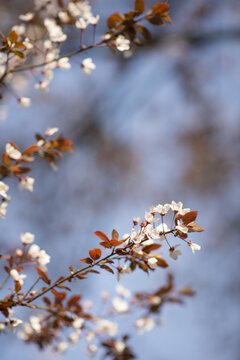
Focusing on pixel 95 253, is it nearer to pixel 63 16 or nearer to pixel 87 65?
pixel 87 65

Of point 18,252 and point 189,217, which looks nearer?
point 189,217

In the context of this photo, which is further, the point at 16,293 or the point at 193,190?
the point at 193,190

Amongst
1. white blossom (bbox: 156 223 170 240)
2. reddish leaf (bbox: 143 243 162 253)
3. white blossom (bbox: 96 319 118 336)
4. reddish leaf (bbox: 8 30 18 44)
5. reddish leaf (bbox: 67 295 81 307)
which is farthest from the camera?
white blossom (bbox: 96 319 118 336)

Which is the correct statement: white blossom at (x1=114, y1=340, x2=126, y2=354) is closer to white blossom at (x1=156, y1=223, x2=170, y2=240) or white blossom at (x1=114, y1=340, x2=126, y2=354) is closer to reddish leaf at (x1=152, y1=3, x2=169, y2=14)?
white blossom at (x1=156, y1=223, x2=170, y2=240)

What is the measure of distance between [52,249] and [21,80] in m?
1.85

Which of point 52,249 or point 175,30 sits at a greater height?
point 175,30

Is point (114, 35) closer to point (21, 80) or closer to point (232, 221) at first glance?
point (21, 80)

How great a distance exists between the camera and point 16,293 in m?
1.03

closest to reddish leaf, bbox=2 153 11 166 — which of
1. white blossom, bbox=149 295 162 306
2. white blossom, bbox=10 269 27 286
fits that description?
white blossom, bbox=10 269 27 286

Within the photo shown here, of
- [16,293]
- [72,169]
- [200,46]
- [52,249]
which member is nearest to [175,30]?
[200,46]

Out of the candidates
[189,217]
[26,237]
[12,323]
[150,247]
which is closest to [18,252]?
[26,237]

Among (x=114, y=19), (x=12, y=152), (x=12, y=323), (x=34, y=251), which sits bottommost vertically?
(x=12, y=323)

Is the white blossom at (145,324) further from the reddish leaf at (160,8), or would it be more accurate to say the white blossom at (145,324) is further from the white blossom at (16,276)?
the reddish leaf at (160,8)

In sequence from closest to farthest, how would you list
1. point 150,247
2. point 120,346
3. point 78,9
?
point 150,247 → point 78,9 → point 120,346
